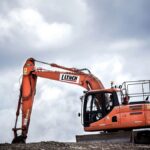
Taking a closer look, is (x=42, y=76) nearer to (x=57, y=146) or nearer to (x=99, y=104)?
(x=99, y=104)

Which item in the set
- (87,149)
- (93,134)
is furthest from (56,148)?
(93,134)

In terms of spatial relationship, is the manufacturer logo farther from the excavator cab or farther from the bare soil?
the bare soil

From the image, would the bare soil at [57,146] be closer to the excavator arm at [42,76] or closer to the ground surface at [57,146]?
the ground surface at [57,146]

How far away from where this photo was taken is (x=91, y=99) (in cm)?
2592

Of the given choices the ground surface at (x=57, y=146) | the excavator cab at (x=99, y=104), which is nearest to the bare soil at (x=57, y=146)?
the ground surface at (x=57, y=146)

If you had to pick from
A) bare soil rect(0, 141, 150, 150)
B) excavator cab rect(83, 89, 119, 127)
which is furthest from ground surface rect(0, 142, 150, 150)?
excavator cab rect(83, 89, 119, 127)

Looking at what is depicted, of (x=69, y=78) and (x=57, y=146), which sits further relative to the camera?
(x=69, y=78)

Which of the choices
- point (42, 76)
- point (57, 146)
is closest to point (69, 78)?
point (42, 76)

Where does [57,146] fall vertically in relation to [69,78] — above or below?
below

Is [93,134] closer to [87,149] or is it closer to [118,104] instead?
[118,104]

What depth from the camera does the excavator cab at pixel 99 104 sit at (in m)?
25.7

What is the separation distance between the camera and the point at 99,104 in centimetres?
2572

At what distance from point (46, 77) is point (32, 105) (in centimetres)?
206

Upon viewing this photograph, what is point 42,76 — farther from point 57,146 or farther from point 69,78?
point 57,146
